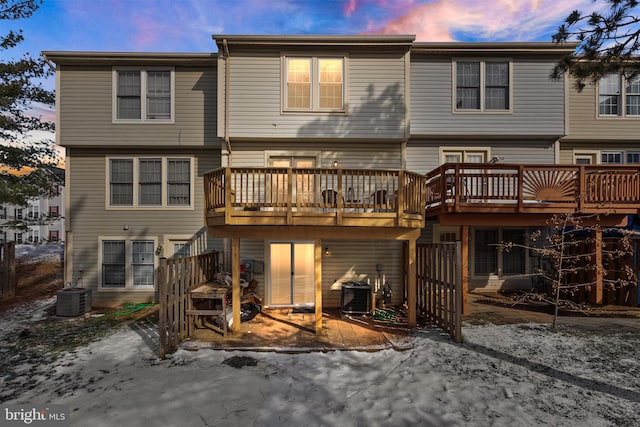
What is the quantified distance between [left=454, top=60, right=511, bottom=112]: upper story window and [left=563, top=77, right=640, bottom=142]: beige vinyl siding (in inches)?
116

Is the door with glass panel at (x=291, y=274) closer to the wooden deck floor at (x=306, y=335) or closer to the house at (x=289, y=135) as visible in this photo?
the house at (x=289, y=135)

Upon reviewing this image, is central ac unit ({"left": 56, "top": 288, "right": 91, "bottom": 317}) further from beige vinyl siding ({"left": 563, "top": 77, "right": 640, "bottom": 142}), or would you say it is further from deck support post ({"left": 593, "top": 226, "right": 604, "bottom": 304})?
beige vinyl siding ({"left": 563, "top": 77, "right": 640, "bottom": 142})

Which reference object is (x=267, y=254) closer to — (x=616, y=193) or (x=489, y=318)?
(x=489, y=318)

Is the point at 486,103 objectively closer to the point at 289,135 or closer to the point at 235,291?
the point at 289,135

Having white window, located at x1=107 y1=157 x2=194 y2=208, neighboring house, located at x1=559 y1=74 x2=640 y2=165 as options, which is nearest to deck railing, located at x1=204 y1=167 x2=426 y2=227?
white window, located at x1=107 y1=157 x2=194 y2=208

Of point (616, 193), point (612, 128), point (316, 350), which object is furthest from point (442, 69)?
point (316, 350)

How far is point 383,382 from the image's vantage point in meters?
4.76

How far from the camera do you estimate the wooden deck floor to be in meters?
6.11

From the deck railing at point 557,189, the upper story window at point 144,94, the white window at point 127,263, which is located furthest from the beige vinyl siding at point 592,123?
the white window at point 127,263

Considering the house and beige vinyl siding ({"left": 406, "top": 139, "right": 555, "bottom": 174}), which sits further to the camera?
beige vinyl siding ({"left": 406, "top": 139, "right": 555, "bottom": 174})

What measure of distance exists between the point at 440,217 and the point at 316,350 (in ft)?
16.4

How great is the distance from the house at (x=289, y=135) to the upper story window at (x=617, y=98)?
2.48m

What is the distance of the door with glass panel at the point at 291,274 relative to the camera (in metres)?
9.06

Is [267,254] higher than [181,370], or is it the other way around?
[267,254]
